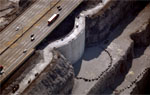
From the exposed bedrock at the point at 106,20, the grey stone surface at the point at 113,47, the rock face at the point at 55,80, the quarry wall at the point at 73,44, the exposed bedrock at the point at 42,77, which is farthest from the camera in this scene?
the exposed bedrock at the point at 106,20

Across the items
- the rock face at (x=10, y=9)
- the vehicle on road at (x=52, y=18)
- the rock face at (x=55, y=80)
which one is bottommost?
the rock face at (x=55, y=80)

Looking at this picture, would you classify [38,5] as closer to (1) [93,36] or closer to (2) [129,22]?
(1) [93,36]

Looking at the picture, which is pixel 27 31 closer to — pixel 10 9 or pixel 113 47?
pixel 10 9

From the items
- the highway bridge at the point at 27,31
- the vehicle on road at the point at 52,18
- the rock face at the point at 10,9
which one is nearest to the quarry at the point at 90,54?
the rock face at the point at 10,9

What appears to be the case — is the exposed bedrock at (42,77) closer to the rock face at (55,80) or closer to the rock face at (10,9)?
the rock face at (55,80)

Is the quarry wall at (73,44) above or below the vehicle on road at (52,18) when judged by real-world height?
below

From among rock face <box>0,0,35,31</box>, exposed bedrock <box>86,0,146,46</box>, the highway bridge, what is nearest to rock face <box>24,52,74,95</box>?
the highway bridge

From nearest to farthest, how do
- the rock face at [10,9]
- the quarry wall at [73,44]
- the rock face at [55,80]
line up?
1. the rock face at [55,80]
2. the quarry wall at [73,44]
3. the rock face at [10,9]

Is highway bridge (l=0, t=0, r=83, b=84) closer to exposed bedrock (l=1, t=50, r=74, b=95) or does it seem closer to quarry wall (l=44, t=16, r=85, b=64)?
exposed bedrock (l=1, t=50, r=74, b=95)
